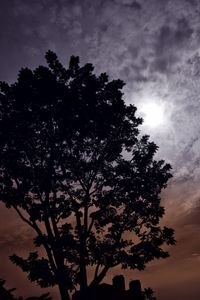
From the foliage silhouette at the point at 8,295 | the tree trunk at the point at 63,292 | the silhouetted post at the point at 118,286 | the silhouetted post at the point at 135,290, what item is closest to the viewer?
the foliage silhouette at the point at 8,295

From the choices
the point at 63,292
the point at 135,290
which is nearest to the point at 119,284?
the point at 135,290

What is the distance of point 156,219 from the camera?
67.8 ft

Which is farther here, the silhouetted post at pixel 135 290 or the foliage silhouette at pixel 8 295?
the silhouetted post at pixel 135 290

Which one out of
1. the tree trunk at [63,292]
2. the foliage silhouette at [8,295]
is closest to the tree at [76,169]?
the tree trunk at [63,292]

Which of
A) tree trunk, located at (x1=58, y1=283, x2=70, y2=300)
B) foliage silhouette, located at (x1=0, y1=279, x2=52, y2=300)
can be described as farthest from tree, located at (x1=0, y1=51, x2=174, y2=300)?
foliage silhouette, located at (x1=0, y1=279, x2=52, y2=300)

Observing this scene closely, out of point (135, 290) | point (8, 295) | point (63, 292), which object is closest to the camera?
point (8, 295)

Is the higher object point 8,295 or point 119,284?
point 119,284

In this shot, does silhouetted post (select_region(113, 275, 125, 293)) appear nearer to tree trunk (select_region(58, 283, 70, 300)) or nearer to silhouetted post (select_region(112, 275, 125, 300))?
silhouetted post (select_region(112, 275, 125, 300))

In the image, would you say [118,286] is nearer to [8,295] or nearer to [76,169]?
[76,169]

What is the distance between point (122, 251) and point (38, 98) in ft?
33.8

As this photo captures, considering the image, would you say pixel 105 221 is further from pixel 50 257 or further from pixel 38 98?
pixel 38 98

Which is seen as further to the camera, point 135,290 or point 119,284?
point 119,284

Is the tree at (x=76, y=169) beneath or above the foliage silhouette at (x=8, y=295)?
above

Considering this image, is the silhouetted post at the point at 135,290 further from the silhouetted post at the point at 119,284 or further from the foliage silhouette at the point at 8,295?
the foliage silhouette at the point at 8,295
